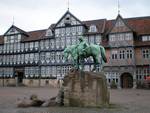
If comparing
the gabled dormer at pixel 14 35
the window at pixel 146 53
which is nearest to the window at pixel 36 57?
the gabled dormer at pixel 14 35

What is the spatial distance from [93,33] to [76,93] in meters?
33.3

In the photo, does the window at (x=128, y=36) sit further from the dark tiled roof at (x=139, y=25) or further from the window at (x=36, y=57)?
the window at (x=36, y=57)

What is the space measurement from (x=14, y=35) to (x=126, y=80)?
92.4 ft

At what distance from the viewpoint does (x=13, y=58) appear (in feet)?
180

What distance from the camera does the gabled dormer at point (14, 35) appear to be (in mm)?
54256

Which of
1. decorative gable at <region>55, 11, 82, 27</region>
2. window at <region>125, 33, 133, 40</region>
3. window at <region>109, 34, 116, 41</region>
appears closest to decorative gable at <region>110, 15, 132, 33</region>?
window at <region>125, 33, 133, 40</region>

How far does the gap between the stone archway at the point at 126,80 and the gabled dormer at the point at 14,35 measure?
25414mm

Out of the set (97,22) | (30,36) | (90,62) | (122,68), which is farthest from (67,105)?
(30,36)

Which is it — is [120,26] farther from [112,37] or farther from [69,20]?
[69,20]

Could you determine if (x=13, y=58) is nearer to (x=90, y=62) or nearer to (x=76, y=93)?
(x=90, y=62)

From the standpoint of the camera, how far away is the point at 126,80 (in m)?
43.0

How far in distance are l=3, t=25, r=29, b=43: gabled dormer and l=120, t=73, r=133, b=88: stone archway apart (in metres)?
25.4

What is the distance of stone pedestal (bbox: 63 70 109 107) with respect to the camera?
13328 millimetres

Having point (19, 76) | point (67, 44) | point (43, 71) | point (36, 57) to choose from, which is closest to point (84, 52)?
point (67, 44)
